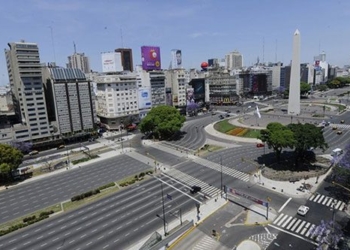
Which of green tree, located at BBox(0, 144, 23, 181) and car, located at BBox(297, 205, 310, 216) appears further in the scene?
green tree, located at BBox(0, 144, 23, 181)

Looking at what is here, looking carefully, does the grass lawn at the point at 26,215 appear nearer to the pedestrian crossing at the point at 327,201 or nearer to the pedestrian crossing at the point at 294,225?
the pedestrian crossing at the point at 294,225

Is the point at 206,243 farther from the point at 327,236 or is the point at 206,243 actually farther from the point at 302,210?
the point at 302,210

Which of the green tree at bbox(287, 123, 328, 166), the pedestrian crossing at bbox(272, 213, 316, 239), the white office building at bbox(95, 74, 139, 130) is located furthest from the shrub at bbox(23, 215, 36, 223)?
the white office building at bbox(95, 74, 139, 130)

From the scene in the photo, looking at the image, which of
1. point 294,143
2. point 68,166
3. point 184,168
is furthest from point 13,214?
point 294,143

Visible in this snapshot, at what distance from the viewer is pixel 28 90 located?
86.2 m

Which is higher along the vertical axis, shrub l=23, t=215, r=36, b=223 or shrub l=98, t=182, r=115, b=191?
shrub l=98, t=182, r=115, b=191

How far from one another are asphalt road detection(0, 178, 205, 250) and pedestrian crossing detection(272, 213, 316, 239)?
16.2m

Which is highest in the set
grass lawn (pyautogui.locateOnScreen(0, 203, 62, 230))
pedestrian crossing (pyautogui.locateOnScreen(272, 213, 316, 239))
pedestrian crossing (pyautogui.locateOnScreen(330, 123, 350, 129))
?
pedestrian crossing (pyautogui.locateOnScreen(330, 123, 350, 129))

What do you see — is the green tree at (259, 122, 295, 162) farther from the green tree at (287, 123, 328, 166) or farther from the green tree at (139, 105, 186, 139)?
the green tree at (139, 105, 186, 139)

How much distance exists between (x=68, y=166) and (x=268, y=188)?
57.6 metres

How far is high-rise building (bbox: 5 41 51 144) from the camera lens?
83.9 metres

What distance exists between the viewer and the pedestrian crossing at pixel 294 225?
4016cm

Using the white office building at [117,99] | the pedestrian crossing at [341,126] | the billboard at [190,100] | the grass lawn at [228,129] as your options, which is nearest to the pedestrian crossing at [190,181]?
the grass lawn at [228,129]

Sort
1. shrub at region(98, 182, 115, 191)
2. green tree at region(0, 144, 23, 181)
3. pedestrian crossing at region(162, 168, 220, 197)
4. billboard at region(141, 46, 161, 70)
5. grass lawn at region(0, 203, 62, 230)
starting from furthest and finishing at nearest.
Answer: billboard at region(141, 46, 161, 70), green tree at region(0, 144, 23, 181), shrub at region(98, 182, 115, 191), pedestrian crossing at region(162, 168, 220, 197), grass lawn at region(0, 203, 62, 230)
